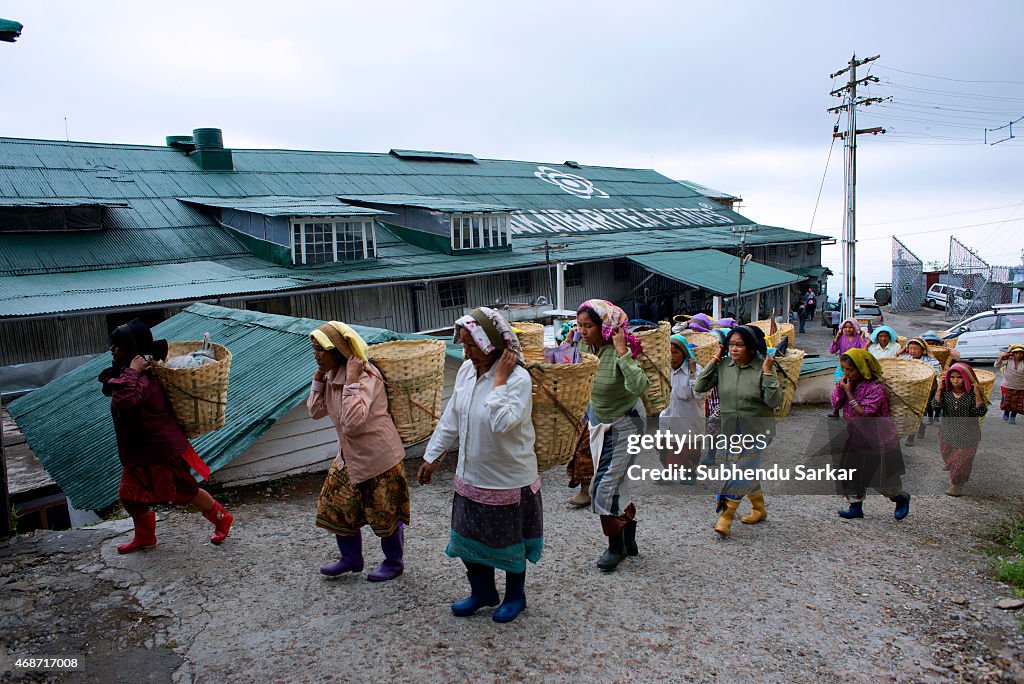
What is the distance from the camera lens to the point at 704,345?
Result: 27.2 feet

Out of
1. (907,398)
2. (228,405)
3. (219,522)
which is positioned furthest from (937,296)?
(219,522)

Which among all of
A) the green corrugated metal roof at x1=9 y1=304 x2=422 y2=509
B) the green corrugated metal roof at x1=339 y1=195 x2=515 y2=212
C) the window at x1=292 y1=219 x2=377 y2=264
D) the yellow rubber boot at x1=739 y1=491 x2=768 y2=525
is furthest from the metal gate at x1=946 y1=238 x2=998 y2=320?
the green corrugated metal roof at x1=9 y1=304 x2=422 y2=509

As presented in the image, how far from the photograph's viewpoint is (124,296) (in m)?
13.3

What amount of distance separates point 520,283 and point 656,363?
1569 centimetres

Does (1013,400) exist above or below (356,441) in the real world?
below

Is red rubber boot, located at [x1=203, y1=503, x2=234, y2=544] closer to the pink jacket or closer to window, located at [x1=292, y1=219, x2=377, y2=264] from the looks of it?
the pink jacket

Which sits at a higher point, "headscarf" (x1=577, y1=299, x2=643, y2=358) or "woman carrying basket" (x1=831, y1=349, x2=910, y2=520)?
"headscarf" (x1=577, y1=299, x2=643, y2=358)

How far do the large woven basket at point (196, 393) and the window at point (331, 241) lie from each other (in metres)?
12.8

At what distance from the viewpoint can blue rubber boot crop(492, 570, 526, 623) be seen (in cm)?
386

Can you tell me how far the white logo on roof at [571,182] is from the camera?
30.2 meters

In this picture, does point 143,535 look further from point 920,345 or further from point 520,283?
point 520,283

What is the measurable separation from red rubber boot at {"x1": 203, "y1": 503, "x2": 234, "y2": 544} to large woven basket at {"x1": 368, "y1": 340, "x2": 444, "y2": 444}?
147cm

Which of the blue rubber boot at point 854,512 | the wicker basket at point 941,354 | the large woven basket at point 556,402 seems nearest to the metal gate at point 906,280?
the wicker basket at point 941,354

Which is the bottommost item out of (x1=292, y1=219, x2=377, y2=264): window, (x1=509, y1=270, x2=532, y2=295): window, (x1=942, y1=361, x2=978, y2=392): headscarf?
(x1=942, y1=361, x2=978, y2=392): headscarf
